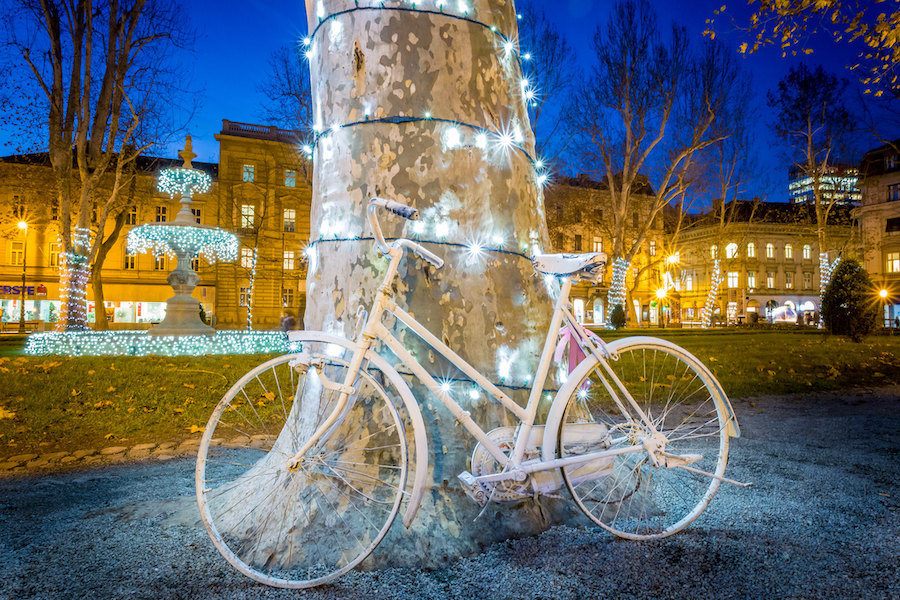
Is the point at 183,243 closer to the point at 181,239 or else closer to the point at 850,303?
the point at 181,239

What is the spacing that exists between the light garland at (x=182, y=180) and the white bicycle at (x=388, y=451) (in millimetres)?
13762

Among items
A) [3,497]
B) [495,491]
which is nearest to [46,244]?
[3,497]

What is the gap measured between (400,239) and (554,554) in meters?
1.71

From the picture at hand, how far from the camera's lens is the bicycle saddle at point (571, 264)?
2.79 meters

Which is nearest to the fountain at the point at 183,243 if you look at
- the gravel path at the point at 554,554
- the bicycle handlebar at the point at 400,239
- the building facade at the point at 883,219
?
the gravel path at the point at 554,554

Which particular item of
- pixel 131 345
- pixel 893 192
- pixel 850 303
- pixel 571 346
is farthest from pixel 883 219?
pixel 571 346

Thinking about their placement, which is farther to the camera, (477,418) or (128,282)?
(128,282)

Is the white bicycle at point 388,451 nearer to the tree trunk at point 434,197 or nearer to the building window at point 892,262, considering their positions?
the tree trunk at point 434,197

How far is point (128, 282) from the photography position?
44344 millimetres

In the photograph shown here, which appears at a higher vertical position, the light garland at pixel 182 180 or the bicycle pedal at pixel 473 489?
the light garland at pixel 182 180

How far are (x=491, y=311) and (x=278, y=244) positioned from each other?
4621 cm

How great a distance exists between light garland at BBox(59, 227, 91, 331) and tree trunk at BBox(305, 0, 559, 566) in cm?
1644

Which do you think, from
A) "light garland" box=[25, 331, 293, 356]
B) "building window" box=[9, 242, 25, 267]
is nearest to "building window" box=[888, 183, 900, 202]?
"light garland" box=[25, 331, 293, 356]

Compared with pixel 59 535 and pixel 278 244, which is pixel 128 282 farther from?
pixel 59 535
